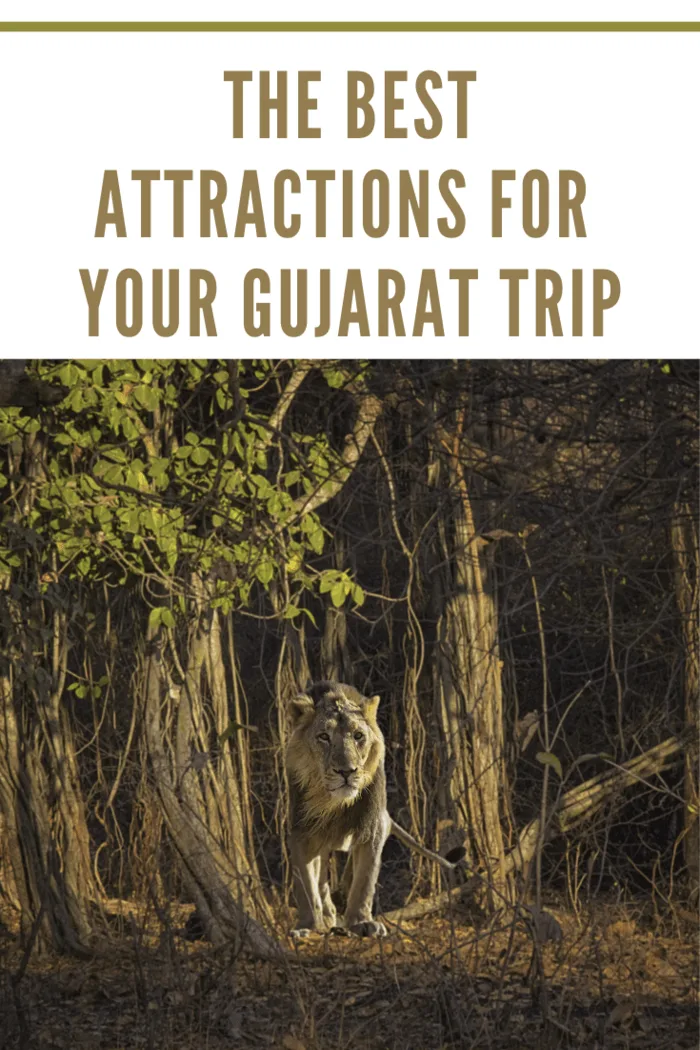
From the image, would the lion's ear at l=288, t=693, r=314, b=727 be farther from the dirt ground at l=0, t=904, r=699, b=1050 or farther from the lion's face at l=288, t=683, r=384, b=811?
the dirt ground at l=0, t=904, r=699, b=1050

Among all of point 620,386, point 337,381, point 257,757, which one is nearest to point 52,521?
point 337,381

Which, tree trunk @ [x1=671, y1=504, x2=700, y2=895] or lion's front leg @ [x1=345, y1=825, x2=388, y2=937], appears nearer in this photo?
tree trunk @ [x1=671, y1=504, x2=700, y2=895]

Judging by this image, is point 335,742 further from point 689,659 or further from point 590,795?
point 590,795

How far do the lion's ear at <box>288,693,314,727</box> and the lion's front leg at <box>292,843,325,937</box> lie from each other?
2.06 feet

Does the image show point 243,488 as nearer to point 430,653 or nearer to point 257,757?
point 430,653

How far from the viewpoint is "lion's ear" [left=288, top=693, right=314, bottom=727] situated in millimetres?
6148

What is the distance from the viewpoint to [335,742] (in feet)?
19.8

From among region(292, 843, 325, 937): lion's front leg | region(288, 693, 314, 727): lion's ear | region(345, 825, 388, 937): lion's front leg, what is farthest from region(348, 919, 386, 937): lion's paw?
region(288, 693, 314, 727): lion's ear

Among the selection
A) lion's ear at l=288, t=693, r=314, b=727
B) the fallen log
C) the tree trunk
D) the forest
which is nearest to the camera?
the forest

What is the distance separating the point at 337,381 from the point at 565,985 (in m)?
2.67

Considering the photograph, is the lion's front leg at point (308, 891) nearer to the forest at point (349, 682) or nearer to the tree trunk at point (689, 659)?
the forest at point (349, 682)

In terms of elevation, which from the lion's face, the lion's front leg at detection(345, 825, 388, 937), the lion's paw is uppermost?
the lion's face

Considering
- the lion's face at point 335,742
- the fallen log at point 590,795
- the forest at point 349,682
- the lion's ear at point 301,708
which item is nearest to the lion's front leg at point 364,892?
the forest at point 349,682

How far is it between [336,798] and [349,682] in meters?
1.76
